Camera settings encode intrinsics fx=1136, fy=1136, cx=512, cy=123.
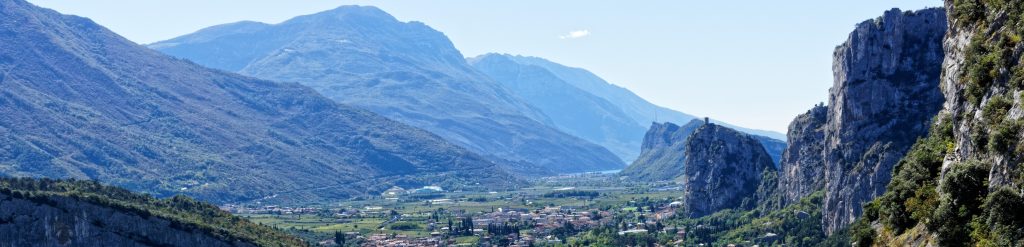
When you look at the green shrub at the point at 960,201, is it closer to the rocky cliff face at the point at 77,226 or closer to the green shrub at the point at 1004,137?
the green shrub at the point at 1004,137

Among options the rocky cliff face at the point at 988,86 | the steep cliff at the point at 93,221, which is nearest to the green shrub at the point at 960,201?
the rocky cliff face at the point at 988,86

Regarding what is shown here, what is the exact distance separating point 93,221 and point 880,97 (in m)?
122

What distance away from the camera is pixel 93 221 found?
135m

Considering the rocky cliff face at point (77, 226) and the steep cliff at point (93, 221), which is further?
the steep cliff at point (93, 221)

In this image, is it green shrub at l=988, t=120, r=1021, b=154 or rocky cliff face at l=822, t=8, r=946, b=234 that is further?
rocky cliff face at l=822, t=8, r=946, b=234

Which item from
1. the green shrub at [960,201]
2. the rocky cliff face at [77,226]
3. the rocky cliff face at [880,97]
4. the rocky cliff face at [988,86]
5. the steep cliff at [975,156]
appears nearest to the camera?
the steep cliff at [975,156]

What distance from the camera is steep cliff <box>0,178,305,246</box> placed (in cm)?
13000

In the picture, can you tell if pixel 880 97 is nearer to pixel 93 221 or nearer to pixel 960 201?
pixel 93 221

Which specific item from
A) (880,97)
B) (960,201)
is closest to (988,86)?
(960,201)

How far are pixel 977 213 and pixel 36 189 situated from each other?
123 m

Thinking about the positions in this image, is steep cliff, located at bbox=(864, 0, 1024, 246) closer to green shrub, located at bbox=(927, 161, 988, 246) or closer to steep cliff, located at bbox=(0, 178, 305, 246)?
green shrub, located at bbox=(927, 161, 988, 246)

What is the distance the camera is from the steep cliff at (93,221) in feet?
427

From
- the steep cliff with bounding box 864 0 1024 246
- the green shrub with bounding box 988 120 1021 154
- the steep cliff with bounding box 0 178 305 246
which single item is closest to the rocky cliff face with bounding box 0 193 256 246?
the steep cliff with bounding box 0 178 305 246

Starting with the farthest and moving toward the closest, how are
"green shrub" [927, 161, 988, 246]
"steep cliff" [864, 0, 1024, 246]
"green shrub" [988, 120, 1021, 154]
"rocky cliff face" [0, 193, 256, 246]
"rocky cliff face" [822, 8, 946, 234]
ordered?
"rocky cliff face" [822, 8, 946, 234]
"rocky cliff face" [0, 193, 256, 246]
"green shrub" [927, 161, 988, 246]
"steep cliff" [864, 0, 1024, 246]
"green shrub" [988, 120, 1021, 154]
